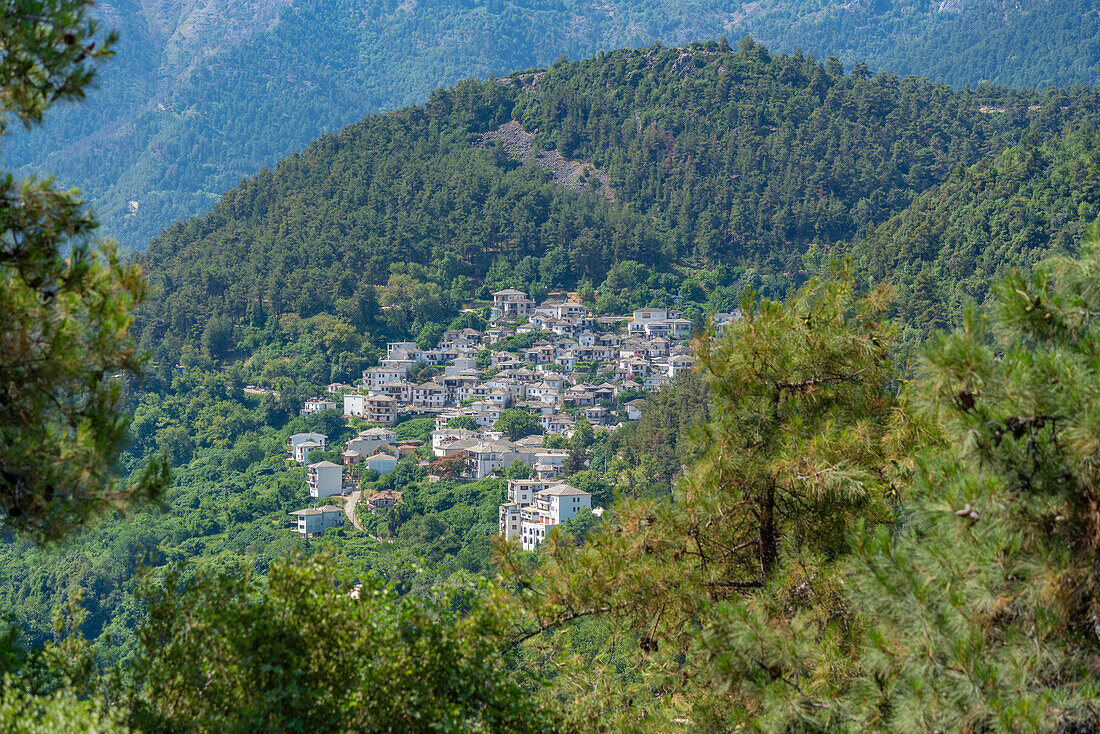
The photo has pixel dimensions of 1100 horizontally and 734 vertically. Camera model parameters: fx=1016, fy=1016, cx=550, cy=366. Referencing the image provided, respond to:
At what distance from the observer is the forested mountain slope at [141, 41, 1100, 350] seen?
5725 cm

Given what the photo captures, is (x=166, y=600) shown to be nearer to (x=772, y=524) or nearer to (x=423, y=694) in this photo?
(x=423, y=694)

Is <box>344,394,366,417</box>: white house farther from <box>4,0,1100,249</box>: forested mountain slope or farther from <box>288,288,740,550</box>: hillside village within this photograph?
<box>4,0,1100,249</box>: forested mountain slope

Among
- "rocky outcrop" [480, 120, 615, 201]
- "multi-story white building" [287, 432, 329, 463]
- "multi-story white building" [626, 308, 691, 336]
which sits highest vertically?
"rocky outcrop" [480, 120, 615, 201]

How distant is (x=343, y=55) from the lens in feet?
600

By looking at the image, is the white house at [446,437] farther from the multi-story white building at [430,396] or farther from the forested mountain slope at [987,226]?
the forested mountain slope at [987,226]

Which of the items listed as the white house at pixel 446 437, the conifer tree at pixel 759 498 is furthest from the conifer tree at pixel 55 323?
the white house at pixel 446 437

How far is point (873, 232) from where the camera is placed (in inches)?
2098

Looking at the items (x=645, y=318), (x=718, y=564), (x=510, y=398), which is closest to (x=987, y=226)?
(x=645, y=318)

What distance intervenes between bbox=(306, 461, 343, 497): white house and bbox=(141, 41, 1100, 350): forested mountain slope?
16103 mm

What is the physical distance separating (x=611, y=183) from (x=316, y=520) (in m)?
40.0

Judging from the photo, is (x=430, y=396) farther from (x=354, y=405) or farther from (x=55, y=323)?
(x=55, y=323)

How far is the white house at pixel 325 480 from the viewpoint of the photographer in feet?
123

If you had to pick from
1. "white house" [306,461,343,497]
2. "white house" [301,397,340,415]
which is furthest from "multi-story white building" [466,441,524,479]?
"white house" [301,397,340,415]

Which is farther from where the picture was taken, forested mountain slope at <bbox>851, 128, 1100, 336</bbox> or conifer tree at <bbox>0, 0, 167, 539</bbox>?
forested mountain slope at <bbox>851, 128, 1100, 336</bbox>
